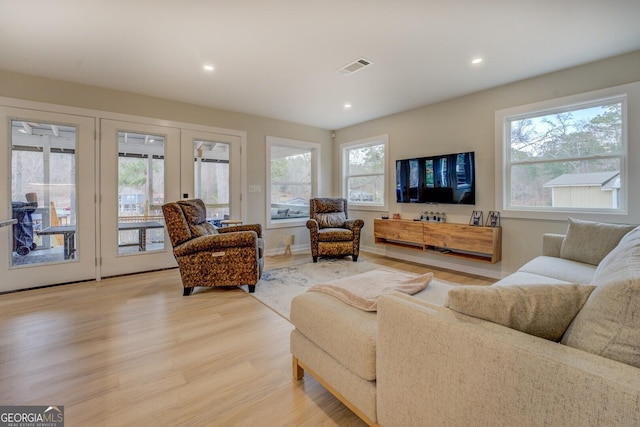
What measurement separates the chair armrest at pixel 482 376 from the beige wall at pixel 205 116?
4.19 metres

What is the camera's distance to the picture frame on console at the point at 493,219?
3.65 meters

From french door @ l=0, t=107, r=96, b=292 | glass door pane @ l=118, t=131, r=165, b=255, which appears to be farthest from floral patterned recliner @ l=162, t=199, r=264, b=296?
french door @ l=0, t=107, r=96, b=292

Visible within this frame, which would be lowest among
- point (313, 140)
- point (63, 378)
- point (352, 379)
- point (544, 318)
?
point (63, 378)

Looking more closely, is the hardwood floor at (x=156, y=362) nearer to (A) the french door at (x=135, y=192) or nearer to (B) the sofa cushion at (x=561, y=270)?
(A) the french door at (x=135, y=192)

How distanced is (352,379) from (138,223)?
3.90 meters

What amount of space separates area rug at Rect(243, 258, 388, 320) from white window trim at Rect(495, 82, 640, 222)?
6.63 feet

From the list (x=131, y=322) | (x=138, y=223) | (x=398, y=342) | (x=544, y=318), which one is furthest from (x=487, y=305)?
(x=138, y=223)

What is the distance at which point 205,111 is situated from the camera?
4.45 metres

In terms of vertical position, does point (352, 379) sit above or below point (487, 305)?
below

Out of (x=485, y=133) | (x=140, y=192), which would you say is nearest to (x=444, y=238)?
(x=485, y=133)

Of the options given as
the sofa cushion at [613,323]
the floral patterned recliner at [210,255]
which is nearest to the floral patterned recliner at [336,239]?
the floral patterned recliner at [210,255]

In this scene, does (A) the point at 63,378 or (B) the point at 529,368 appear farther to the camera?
(A) the point at 63,378

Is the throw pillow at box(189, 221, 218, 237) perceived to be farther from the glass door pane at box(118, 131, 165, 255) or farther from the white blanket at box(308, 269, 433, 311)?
the white blanket at box(308, 269, 433, 311)

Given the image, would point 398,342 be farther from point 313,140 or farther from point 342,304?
point 313,140
